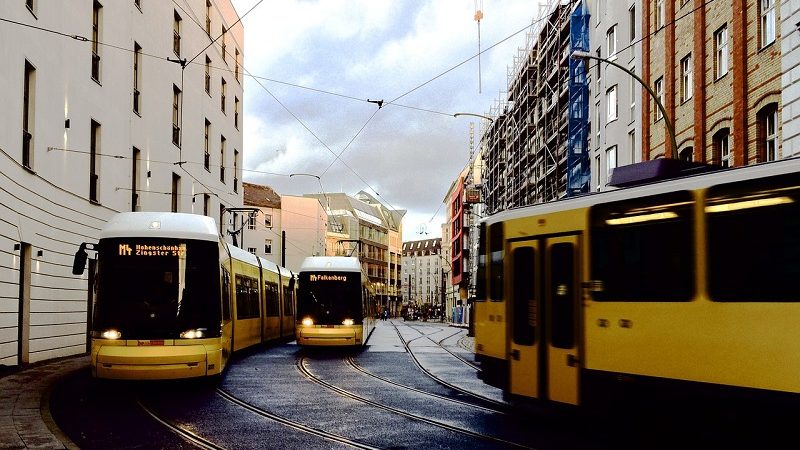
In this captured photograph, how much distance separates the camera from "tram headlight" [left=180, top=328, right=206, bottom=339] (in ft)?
44.9

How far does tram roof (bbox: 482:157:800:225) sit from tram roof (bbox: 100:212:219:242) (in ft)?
18.1

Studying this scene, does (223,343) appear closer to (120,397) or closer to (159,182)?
(120,397)

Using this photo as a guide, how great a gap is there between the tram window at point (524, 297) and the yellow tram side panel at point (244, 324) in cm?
890

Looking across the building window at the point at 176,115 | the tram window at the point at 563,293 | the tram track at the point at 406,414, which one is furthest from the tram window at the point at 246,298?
the tram window at the point at 563,293

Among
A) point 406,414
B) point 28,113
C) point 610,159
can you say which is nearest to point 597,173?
point 610,159

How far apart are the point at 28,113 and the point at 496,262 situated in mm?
12561

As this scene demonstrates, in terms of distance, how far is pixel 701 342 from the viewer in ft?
27.6

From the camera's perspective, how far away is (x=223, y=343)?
1520 cm

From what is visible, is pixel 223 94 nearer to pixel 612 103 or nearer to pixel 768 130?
pixel 612 103

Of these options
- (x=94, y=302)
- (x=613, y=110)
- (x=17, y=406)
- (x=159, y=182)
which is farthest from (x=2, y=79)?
(x=613, y=110)

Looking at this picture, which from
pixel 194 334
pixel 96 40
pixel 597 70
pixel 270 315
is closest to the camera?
pixel 194 334

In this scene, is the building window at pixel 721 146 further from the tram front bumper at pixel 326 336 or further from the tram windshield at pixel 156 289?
the tram windshield at pixel 156 289

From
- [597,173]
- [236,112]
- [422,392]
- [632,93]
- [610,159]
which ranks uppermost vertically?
[236,112]

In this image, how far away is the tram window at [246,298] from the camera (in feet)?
68.0
